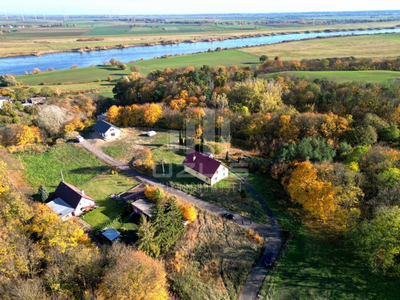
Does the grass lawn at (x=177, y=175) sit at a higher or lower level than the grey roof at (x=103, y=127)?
lower

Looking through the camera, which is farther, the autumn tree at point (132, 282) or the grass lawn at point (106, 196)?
the grass lawn at point (106, 196)

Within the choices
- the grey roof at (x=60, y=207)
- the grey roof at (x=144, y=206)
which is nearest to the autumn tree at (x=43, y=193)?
the grey roof at (x=60, y=207)

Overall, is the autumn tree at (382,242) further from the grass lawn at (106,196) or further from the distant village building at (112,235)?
the distant village building at (112,235)

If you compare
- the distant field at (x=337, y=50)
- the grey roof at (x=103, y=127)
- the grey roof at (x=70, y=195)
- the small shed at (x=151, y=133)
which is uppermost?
the distant field at (x=337, y=50)

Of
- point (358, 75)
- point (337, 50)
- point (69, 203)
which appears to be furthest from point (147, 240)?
point (337, 50)

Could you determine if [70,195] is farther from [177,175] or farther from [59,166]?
[177,175]

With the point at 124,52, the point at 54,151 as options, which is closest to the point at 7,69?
the point at 124,52

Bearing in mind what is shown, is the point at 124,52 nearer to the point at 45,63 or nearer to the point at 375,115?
the point at 45,63

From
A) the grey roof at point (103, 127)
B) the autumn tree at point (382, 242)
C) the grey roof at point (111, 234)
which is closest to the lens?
the autumn tree at point (382, 242)
